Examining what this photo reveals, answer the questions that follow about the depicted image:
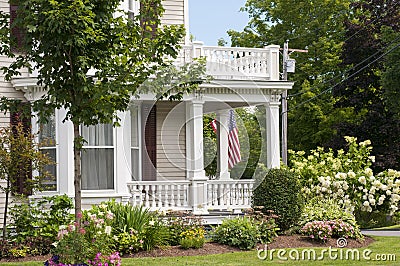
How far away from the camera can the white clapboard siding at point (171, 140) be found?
63.9 feet

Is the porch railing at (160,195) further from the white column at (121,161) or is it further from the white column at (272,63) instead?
the white column at (272,63)

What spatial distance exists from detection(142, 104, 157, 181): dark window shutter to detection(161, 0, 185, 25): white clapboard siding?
7.79 ft

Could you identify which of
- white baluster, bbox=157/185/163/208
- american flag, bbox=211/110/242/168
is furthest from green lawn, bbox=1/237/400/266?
american flag, bbox=211/110/242/168

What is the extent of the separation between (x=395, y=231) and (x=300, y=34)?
21.0 meters

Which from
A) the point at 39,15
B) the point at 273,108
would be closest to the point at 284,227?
the point at 273,108

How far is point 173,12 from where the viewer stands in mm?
19641

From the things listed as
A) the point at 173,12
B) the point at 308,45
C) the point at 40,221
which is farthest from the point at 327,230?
the point at 308,45

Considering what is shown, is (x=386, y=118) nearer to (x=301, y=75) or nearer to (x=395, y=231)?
(x=301, y=75)

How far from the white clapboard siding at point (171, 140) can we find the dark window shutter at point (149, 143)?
118mm

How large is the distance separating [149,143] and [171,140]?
25.0 inches

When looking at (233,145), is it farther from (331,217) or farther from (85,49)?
(85,49)

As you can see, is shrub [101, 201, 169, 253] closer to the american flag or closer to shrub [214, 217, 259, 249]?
shrub [214, 217, 259, 249]

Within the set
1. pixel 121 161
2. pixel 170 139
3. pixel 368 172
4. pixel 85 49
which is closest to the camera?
pixel 85 49

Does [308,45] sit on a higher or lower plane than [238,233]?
higher
